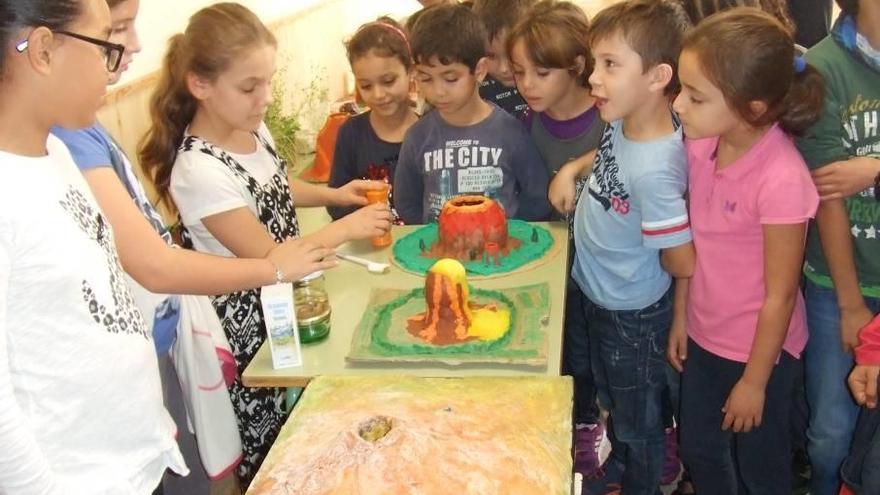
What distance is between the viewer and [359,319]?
151 centimetres

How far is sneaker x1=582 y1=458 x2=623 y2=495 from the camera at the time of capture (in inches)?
78.6

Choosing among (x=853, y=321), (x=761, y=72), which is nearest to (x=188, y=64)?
(x=761, y=72)

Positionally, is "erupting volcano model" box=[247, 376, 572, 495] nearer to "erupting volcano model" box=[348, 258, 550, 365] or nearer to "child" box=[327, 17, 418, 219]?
Result: "erupting volcano model" box=[348, 258, 550, 365]

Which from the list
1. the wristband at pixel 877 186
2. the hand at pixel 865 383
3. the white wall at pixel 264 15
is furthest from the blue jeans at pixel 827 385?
the white wall at pixel 264 15

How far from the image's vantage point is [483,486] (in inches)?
39.7

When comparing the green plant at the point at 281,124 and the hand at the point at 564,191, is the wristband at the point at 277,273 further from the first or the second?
the green plant at the point at 281,124

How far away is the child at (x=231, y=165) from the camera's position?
1597 mm

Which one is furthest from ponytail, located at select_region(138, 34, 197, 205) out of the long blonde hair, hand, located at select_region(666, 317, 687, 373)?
hand, located at select_region(666, 317, 687, 373)

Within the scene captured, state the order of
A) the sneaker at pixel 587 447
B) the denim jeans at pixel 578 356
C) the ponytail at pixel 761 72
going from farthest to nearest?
the sneaker at pixel 587 447 < the denim jeans at pixel 578 356 < the ponytail at pixel 761 72

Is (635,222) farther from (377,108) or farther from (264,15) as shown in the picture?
(264,15)

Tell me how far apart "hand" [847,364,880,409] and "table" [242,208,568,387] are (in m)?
0.56

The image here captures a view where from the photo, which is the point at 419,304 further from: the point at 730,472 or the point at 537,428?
the point at 730,472

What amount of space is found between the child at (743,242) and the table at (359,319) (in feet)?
1.04

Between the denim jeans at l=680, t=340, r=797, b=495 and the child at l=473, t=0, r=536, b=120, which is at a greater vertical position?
the child at l=473, t=0, r=536, b=120
